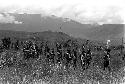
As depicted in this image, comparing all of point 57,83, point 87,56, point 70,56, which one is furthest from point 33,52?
point 57,83

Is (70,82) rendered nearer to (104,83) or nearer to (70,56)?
(104,83)

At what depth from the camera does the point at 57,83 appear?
12.0m

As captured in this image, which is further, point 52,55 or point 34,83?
point 52,55

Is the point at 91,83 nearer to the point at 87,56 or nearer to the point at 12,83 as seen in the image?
the point at 12,83

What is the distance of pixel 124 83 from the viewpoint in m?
8.58

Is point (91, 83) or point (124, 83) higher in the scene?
point (124, 83)

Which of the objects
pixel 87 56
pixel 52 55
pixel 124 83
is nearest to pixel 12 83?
pixel 124 83

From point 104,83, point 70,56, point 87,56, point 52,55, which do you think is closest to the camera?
point 104,83

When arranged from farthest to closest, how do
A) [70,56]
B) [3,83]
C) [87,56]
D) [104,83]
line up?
[70,56], [87,56], [104,83], [3,83]

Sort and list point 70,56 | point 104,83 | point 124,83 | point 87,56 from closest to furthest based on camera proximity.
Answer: point 124,83
point 104,83
point 87,56
point 70,56

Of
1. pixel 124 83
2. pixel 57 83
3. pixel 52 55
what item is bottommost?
pixel 52 55

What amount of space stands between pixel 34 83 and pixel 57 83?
4.06ft

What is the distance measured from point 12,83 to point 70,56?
9523 cm

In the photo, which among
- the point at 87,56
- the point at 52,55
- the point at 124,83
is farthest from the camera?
the point at 52,55
